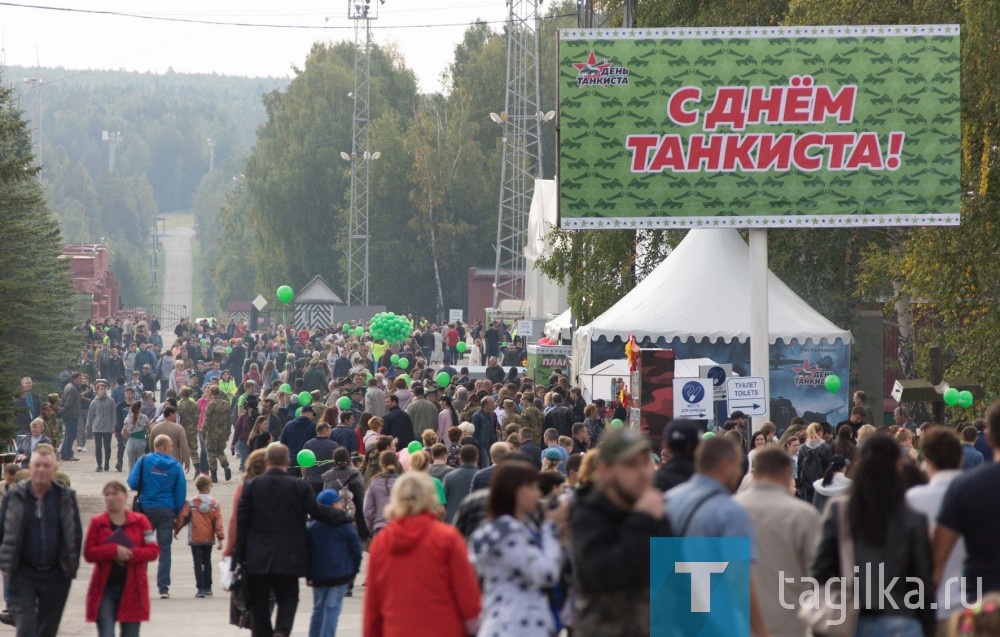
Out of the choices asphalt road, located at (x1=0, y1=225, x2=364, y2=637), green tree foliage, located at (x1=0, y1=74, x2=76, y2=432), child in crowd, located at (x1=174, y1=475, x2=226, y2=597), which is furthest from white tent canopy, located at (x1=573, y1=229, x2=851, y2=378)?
child in crowd, located at (x1=174, y1=475, x2=226, y2=597)

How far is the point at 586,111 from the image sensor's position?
63.6 ft

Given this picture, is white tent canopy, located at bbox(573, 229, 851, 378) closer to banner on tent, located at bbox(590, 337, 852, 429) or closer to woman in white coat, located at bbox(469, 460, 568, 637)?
banner on tent, located at bbox(590, 337, 852, 429)

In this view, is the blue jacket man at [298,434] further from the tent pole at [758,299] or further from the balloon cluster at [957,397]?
the balloon cluster at [957,397]

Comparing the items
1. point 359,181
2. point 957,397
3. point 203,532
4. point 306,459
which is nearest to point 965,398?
point 957,397

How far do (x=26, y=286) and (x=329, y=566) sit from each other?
17.4 metres

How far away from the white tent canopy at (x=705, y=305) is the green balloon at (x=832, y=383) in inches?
22.6

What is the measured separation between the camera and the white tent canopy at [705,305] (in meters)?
23.3

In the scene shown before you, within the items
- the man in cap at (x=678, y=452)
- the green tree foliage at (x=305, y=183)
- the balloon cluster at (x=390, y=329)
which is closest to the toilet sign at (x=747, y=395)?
the man in cap at (x=678, y=452)

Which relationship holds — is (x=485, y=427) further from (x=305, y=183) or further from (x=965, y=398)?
(x=305, y=183)

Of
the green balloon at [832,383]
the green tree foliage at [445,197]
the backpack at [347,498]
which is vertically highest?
the green tree foliage at [445,197]

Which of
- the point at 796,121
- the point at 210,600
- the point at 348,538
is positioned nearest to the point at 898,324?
the point at 796,121

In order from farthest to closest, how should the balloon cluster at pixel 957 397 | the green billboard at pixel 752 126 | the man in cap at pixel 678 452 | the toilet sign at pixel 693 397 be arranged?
the green billboard at pixel 752 126 → the balloon cluster at pixel 957 397 → the toilet sign at pixel 693 397 → the man in cap at pixel 678 452

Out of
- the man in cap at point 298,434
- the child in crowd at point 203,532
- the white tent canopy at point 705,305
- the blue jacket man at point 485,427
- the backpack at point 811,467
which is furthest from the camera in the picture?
the white tent canopy at point 705,305

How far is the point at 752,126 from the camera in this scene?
19.4 m
